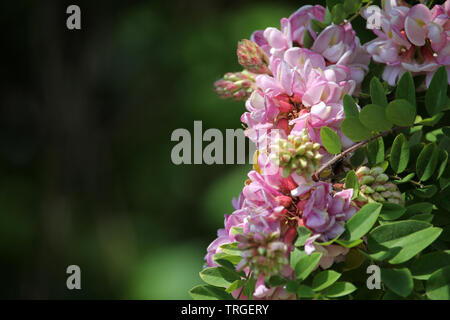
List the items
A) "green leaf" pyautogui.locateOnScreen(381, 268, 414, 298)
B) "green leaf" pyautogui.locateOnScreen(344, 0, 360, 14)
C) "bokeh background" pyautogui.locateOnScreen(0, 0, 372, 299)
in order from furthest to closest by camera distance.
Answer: "bokeh background" pyautogui.locateOnScreen(0, 0, 372, 299), "green leaf" pyautogui.locateOnScreen(344, 0, 360, 14), "green leaf" pyautogui.locateOnScreen(381, 268, 414, 298)

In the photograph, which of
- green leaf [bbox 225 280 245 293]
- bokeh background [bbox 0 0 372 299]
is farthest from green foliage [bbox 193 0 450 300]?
bokeh background [bbox 0 0 372 299]

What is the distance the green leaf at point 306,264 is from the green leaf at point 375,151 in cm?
12

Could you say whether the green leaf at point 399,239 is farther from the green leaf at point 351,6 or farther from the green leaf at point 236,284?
the green leaf at point 351,6

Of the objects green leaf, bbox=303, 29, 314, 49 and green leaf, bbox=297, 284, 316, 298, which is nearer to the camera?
green leaf, bbox=297, 284, 316, 298

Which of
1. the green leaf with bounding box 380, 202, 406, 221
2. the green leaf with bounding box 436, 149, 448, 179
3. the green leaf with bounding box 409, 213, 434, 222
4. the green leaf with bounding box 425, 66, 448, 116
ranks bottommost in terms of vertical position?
the green leaf with bounding box 409, 213, 434, 222

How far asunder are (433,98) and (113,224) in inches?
71.8

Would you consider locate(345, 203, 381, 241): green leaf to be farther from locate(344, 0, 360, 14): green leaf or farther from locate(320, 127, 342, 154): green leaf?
locate(344, 0, 360, 14): green leaf

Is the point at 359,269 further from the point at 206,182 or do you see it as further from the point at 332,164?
the point at 206,182

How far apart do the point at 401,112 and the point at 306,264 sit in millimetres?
169

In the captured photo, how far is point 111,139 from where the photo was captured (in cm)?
231

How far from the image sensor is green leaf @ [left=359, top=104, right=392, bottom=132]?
0.49m

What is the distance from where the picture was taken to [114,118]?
2.34 metres

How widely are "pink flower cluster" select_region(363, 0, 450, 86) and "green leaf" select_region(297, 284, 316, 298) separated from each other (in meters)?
0.22

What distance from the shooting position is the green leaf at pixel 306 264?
1.43 feet
